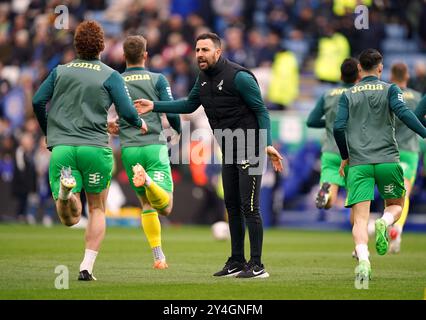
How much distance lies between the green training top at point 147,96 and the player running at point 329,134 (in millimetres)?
2610

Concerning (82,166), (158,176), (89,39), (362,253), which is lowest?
(362,253)

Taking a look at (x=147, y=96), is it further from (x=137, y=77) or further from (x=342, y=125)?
(x=342, y=125)

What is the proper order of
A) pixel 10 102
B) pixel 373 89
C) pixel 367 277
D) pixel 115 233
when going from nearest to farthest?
pixel 367 277 < pixel 373 89 < pixel 115 233 < pixel 10 102

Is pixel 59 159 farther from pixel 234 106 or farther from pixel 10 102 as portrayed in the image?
pixel 10 102

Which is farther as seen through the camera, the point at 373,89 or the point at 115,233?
the point at 115,233

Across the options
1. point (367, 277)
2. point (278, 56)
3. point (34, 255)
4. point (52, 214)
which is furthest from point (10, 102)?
point (367, 277)

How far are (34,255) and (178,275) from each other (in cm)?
352

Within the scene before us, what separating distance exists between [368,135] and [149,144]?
2772 mm

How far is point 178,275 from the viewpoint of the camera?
1170 centimetres

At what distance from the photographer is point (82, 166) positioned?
35.2ft

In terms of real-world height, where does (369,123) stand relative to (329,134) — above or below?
above

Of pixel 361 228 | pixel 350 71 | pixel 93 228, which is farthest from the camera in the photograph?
pixel 350 71

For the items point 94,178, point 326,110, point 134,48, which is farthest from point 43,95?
point 326,110
